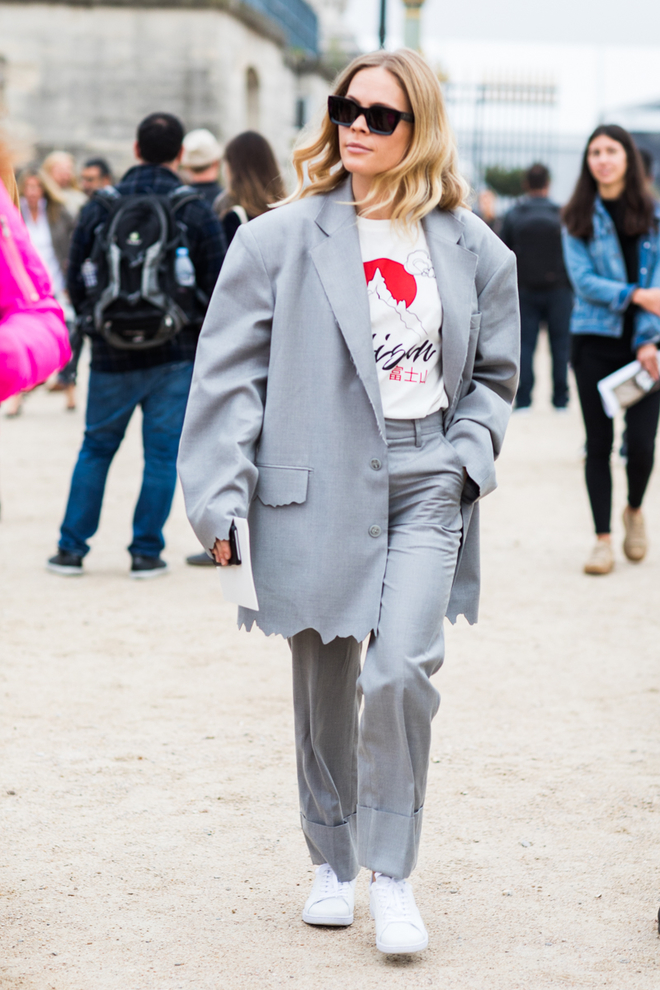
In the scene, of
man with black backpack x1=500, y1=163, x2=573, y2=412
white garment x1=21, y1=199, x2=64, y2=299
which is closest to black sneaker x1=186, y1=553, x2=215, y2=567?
white garment x1=21, y1=199, x2=64, y2=299

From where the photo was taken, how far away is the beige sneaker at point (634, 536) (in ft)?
22.7

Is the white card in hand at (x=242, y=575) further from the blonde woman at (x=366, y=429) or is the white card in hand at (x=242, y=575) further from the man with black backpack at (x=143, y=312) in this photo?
the man with black backpack at (x=143, y=312)

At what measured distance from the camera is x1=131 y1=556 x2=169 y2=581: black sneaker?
21.4 feet

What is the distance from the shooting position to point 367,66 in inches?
117

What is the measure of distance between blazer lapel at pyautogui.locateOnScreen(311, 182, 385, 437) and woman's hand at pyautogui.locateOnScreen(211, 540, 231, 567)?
1.34 ft

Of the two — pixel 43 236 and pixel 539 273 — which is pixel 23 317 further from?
pixel 539 273

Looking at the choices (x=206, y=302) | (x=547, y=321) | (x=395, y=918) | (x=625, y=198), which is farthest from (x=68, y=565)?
(x=547, y=321)

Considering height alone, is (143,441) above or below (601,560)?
above

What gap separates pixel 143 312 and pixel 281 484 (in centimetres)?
344

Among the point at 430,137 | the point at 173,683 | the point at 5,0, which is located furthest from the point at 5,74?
the point at 430,137

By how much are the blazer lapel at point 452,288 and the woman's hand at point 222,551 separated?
2.01 feet

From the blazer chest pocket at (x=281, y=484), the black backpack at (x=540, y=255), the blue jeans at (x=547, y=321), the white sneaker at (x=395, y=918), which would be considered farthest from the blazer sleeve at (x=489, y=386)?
the blue jeans at (x=547, y=321)

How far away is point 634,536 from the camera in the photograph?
695 cm

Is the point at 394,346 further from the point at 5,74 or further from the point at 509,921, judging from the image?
the point at 5,74
